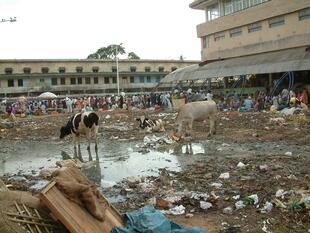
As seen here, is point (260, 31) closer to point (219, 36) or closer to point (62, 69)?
point (219, 36)

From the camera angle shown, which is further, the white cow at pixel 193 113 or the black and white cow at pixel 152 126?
the black and white cow at pixel 152 126

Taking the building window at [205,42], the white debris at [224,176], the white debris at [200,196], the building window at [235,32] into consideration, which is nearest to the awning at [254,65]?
the building window at [235,32]

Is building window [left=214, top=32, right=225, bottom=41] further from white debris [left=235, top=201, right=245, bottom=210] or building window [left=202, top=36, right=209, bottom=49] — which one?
white debris [left=235, top=201, right=245, bottom=210]

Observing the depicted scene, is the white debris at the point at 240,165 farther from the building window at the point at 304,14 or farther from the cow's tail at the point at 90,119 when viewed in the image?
the building window at the point at 304,14

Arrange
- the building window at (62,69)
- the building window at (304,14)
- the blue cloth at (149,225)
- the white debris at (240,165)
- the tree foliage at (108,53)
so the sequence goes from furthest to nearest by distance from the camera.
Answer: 1. the tree foliage at (108,53)
2. the building window at (62,69)
3. the building window at (304,14)
4. the white debris at (240,165)
5. the blue cloth at (149,225)

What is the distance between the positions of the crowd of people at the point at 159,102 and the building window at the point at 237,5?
832 cm

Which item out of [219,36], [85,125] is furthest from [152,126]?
[219,36]

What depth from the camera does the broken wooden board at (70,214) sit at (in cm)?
494

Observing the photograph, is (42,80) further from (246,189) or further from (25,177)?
(246,189)

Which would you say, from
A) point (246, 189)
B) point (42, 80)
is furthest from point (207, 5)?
point (246, 189)

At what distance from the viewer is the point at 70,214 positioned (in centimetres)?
503

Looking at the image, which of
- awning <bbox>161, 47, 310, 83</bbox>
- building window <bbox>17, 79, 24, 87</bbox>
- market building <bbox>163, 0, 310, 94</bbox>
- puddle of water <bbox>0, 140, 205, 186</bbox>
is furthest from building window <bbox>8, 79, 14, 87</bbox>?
puddle of water <bbox>0, 140, 205, 186</bbox>

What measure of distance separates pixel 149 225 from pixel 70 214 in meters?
0.98

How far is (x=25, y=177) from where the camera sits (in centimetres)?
1026
